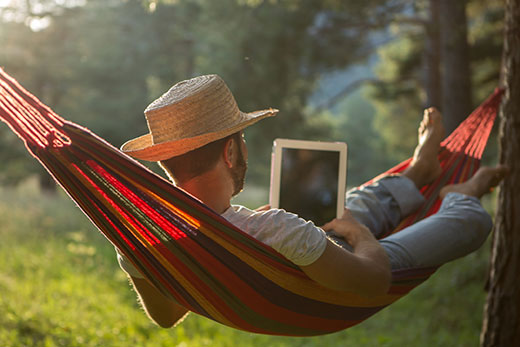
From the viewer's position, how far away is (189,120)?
4.28ft

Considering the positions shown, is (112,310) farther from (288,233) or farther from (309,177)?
(288,233)

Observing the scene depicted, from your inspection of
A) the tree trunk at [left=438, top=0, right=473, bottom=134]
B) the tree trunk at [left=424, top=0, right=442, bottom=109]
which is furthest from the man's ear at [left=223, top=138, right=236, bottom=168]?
the tree trunk at [left=424, top=0, right=442, bottom=109]

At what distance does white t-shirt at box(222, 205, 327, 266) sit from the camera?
1.19 m

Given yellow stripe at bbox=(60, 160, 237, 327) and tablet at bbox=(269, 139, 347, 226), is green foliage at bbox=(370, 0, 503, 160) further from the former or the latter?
yellow stripe at bbox=(60, 160, 237, 327)

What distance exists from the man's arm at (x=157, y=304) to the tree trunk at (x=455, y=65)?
4.13 meters

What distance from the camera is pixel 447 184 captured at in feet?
6.75

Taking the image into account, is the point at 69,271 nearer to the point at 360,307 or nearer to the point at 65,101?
the point at 360,307

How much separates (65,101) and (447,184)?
11.5 meters

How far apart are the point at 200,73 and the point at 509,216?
7514 mm

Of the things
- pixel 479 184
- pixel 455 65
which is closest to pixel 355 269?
pixel 479 184

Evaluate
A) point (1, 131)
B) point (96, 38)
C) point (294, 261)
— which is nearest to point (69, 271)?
point (294, 261)

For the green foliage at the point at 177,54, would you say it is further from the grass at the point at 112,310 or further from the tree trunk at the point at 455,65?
the grass at the point at 112,310

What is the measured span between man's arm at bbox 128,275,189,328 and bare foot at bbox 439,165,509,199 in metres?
1.00

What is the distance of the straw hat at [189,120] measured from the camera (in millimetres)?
1280
